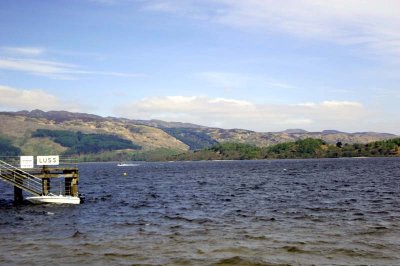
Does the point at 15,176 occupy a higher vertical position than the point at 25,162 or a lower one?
lower

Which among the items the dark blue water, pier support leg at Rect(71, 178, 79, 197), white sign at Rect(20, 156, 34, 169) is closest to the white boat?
the dark blue water

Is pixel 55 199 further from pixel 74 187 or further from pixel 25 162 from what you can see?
pixel 25 162

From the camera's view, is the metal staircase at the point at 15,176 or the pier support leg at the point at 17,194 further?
the pier support leg at the point at 17,194

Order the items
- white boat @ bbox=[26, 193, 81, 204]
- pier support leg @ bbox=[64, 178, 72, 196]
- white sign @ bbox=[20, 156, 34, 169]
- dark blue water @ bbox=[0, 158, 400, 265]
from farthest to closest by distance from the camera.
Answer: pier support leg @ bbox=[64, 178, 72, 196]
white sign @ bbox=[20, 156, 34, 169]
white boat @ bbox=[26, 193, 81, 204]
dark blue water @ bbox=[0, 158, 400, 265]

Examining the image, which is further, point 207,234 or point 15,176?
point 15,176

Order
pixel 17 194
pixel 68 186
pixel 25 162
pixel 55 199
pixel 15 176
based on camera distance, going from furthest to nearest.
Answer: pixel 68 186 → pixel 17 194 → pixel 25 162 → pixel 15 176 → pixel 55 199

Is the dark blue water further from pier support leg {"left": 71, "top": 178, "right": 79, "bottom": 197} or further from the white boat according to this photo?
pier support leg {"left": 71, "top": 178, "right": 79, "bottom": 197}

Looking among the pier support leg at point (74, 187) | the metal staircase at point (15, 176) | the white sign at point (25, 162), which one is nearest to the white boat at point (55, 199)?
the metal staircase at point (15, 176)

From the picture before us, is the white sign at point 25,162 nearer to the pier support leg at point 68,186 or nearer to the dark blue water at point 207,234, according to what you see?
the pier support leg at point 68,186

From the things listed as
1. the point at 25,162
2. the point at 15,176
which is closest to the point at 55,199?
the point at 15,176

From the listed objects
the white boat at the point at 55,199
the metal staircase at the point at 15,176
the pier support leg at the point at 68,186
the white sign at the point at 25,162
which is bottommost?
the white boat at the point at 55,199

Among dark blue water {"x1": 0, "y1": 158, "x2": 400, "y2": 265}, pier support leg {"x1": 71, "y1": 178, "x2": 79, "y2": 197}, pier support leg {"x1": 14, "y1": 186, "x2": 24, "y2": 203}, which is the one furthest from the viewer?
pier support leg {"x1": 14, "y1": 186, "x2": 24, "y2": 203}

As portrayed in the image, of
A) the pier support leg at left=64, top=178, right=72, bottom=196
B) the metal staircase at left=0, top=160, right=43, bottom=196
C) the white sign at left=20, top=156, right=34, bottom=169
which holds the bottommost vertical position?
the pier support leg at left=64, top=178, right=72, bottom=196

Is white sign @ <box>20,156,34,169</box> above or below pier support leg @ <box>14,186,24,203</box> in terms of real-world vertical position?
above
